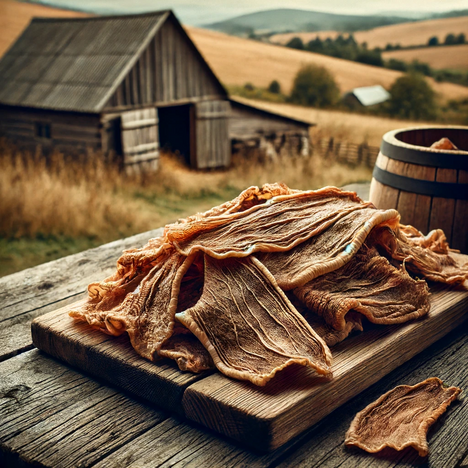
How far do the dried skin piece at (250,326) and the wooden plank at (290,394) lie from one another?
56mm

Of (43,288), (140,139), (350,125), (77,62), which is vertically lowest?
(350,125)

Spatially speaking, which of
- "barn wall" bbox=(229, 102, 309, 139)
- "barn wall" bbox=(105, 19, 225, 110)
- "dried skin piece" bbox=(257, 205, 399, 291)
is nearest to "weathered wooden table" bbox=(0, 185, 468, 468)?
"dried skin piece" bbox=(257, 205, 399, 291)

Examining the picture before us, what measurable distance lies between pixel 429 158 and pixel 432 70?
1400cm

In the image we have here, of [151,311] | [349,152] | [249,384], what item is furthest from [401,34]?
[249,384]

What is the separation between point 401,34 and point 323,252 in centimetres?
1647

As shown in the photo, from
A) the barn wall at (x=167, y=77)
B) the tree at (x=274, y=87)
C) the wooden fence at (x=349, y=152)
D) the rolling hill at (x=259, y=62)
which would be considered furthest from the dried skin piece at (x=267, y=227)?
the tree at (x=274, y=87)

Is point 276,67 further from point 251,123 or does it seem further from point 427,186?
point 427,186

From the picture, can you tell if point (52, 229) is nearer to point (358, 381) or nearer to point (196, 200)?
point (196, 200)

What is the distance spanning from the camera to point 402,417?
1.87 m

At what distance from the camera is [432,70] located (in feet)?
51.8

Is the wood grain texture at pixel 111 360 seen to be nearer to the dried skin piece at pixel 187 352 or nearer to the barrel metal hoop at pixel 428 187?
the dried skin piece at pixel 187 352

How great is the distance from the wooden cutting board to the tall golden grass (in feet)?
20.3

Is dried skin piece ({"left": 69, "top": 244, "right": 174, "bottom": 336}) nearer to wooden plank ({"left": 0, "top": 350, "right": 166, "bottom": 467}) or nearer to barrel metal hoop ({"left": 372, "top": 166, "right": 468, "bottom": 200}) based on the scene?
wooden plank ({"left": 0, "top": 350, "right": 166, "bottom": 467})

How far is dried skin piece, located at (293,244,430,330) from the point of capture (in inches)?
81.7
